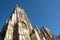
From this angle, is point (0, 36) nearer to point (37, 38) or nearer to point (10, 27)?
point (10, 27)

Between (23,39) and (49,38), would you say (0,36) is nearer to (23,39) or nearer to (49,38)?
(23,39)

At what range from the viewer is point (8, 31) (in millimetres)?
58562

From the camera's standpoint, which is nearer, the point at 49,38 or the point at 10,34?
the point at 10,34

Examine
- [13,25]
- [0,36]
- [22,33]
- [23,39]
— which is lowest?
[23,39]

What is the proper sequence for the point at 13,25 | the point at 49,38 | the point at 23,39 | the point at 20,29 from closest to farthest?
the point at 23,39, the point at 20,29, the point at 13,25, the point at 49,38

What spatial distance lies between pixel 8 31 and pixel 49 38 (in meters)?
28.7

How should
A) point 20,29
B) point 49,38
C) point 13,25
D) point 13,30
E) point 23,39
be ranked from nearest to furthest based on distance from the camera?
point 23,39 → point 20,29 → point 13,30 → point 13,25 → point 49,38

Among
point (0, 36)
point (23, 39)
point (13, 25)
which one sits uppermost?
point (13, 25)

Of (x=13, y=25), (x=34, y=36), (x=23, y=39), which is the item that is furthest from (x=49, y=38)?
(x=23, y=39)

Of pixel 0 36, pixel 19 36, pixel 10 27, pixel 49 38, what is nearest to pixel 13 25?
pixel 10 27

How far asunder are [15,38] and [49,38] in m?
28.9

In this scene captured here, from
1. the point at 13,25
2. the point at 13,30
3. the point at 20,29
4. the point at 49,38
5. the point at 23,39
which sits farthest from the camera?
the point at 49,38

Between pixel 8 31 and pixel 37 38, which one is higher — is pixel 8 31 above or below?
above

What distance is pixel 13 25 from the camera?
65.3 m
